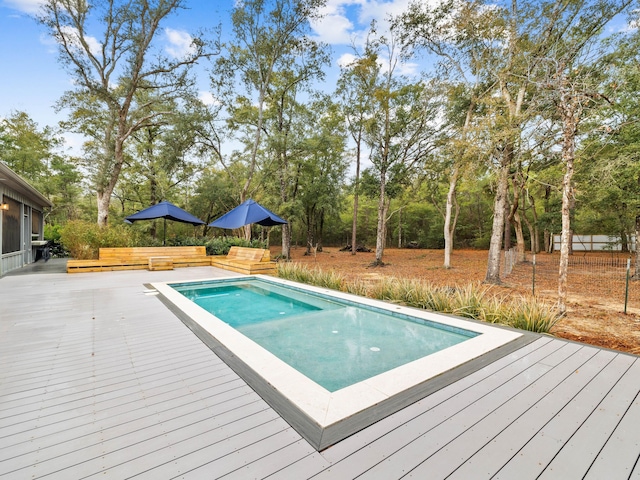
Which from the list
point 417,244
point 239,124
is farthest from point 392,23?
point 417,244

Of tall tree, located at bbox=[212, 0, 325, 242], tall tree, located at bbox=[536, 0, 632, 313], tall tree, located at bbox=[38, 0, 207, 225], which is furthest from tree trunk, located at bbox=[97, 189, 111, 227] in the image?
tall tree, located at bbox=[536, 0, 632, 313]

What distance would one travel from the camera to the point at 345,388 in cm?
212

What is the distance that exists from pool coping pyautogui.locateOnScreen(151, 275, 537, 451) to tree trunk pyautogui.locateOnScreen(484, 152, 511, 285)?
4926 millimetres

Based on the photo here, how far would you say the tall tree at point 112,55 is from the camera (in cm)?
1033

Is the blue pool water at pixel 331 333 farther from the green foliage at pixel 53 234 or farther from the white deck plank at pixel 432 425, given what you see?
the green foliage at pixel 53 234

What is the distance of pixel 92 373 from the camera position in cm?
229

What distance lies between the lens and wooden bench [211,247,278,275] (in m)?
8.59

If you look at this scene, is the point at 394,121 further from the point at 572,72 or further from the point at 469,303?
the point at 469,303

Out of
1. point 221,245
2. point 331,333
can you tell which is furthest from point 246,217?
point 331,333

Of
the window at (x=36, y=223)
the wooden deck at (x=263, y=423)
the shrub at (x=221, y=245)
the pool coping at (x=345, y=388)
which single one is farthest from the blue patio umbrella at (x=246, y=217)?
the window at (x=36, y=223)

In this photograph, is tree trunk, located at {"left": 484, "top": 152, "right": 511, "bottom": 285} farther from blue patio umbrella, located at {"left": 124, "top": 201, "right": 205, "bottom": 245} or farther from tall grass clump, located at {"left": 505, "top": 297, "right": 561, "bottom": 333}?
blue patio umbrella, located at {"left": 124, "top": 201, "right": 205, "bottom": 245}

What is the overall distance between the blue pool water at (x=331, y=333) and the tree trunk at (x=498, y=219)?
15.9 ft

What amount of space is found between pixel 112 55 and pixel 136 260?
8381mm

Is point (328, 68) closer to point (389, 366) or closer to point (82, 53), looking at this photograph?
point (82, 53)
